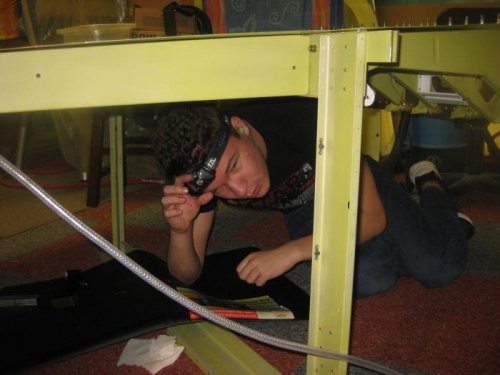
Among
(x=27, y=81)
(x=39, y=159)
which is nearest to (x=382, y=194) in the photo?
(x=27, y=81)

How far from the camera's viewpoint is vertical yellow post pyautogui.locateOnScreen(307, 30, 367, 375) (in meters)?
0.51

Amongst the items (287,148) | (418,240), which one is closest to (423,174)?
(418,240)

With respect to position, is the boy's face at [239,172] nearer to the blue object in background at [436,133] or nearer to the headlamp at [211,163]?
the headlamp at [211,163]

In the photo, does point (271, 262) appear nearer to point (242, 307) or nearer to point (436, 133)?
point (242, 307)

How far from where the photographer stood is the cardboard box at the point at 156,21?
160 cm

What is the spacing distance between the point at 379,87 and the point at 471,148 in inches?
39.1

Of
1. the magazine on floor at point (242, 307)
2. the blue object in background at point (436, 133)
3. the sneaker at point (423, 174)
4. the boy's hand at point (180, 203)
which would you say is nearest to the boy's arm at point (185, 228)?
the boy's hand at point (180, 203)

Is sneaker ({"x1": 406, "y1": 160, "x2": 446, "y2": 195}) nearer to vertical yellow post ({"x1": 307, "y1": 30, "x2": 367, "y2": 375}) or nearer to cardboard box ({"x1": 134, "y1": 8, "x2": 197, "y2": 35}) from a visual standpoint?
cardboard box ({"x1": 134, "y1": 8, "x2": 197, "y2": 35})

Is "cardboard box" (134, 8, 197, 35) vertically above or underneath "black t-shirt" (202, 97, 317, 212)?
above

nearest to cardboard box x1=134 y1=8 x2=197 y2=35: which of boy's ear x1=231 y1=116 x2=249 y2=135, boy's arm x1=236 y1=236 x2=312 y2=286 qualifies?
boy's ear x1=231 y1=116 x2=249 y2=135

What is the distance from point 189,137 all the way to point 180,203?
0.16 metres

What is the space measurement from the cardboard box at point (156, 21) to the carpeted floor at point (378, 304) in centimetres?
69

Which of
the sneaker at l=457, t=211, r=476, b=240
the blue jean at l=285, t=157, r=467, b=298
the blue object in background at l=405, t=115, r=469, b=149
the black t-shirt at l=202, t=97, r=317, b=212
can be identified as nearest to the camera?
the black t-shirt at l=202, t=97, r=317, b=212

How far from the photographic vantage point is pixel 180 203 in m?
0.95
